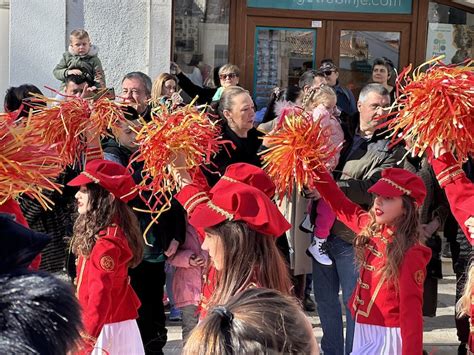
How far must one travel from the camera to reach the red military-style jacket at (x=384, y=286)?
3.81 meters

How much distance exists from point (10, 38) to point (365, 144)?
4297mm

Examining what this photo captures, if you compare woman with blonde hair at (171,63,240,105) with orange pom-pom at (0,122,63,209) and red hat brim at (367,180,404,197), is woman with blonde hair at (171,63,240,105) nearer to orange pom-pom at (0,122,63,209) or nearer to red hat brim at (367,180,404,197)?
red hat brim at (367,180,404,197)

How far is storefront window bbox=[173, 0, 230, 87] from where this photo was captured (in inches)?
354

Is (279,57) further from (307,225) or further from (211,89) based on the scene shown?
(307,225)

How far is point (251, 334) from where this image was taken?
6.05ft

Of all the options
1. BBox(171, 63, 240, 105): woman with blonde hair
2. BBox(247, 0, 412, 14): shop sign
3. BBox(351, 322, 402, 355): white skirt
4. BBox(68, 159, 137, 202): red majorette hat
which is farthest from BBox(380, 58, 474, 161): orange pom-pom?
BBox(247, 0, 412, 14): shop sign

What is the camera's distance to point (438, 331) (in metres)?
6.17

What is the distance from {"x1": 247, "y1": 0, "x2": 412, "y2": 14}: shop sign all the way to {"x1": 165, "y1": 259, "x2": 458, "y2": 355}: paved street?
3.65 meters

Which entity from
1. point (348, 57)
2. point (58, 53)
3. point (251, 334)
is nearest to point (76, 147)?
point (251, 334)

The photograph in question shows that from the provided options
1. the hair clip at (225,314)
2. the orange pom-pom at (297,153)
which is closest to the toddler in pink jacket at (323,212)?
the orange pom-pom at (297,153)

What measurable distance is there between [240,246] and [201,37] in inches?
245

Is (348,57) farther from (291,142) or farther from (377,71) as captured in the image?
(291,142)

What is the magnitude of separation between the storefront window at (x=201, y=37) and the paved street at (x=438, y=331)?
141 inches

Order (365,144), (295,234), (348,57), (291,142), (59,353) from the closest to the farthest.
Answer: (59,353) → (291,142) → (365,144) → (295,234) → (348,57)
